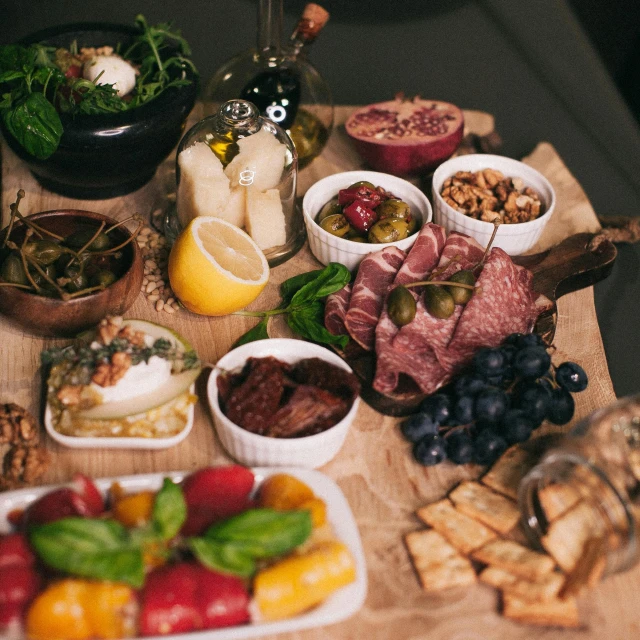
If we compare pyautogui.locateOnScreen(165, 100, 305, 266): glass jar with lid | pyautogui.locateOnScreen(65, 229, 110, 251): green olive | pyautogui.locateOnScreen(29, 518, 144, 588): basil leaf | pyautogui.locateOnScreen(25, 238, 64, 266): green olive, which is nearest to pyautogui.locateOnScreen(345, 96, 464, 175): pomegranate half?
pyautogui.locateOnScreen(165, 100, 305, 266): glass jar with lid

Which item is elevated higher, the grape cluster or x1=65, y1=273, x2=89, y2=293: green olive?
the grape cluster

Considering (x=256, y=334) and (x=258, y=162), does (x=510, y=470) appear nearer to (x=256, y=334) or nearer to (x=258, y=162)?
(x=256, y=334)

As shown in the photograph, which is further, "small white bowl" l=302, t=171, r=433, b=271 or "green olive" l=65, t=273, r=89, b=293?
"small white bowl" l=302, t=171, r=433, b=271

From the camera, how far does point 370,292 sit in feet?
5.34

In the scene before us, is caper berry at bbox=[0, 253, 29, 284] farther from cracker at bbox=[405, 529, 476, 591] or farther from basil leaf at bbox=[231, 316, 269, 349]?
cracker at bbox=[405, 529, 476, 591]

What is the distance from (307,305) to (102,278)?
17.3 inches

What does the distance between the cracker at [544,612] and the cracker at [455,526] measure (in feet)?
0.37

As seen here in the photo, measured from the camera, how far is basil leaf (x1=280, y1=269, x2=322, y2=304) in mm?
1715

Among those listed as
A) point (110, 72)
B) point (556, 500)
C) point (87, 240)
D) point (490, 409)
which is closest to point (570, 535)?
point (556, 500)

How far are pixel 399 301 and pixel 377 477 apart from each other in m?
0.36

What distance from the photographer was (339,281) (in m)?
A: 1.66

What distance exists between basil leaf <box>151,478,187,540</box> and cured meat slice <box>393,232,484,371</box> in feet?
1.94

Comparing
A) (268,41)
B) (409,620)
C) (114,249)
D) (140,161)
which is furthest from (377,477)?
(268,41)

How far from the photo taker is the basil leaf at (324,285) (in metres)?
1.65
